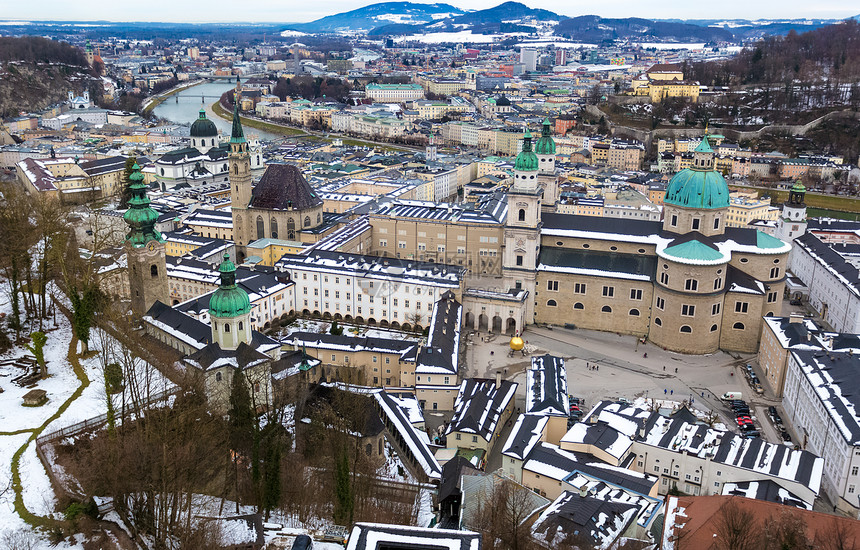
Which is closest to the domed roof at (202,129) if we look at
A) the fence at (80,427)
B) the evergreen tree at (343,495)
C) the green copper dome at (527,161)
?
the green copper dome at (527,161)

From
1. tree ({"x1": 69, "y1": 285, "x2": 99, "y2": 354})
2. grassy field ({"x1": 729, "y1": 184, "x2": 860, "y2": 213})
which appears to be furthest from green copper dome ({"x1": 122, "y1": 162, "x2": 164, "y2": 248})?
grassy field ({"x1": 729, "y1": 184, "x2": 860, "y2": 213})

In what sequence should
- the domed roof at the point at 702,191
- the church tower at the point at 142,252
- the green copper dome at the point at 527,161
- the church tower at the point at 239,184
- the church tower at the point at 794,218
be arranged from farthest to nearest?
the church tower at the point at 794,218 < the church tower at the point at 239,184 < the green copper dome at the point at 527,161 < the domed roof at the point at 702,191 < the church tower at the point at 142,252

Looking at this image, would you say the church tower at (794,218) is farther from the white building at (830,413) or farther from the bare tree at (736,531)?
the bare tree at (736,531)

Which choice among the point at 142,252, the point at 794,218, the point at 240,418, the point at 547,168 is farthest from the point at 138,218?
the point at 794,218

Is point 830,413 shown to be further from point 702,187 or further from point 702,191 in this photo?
point 702,187

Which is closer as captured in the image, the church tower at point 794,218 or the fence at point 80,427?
the fence at point 80,427

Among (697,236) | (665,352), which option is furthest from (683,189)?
(665,352)

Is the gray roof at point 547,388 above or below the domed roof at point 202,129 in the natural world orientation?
below
